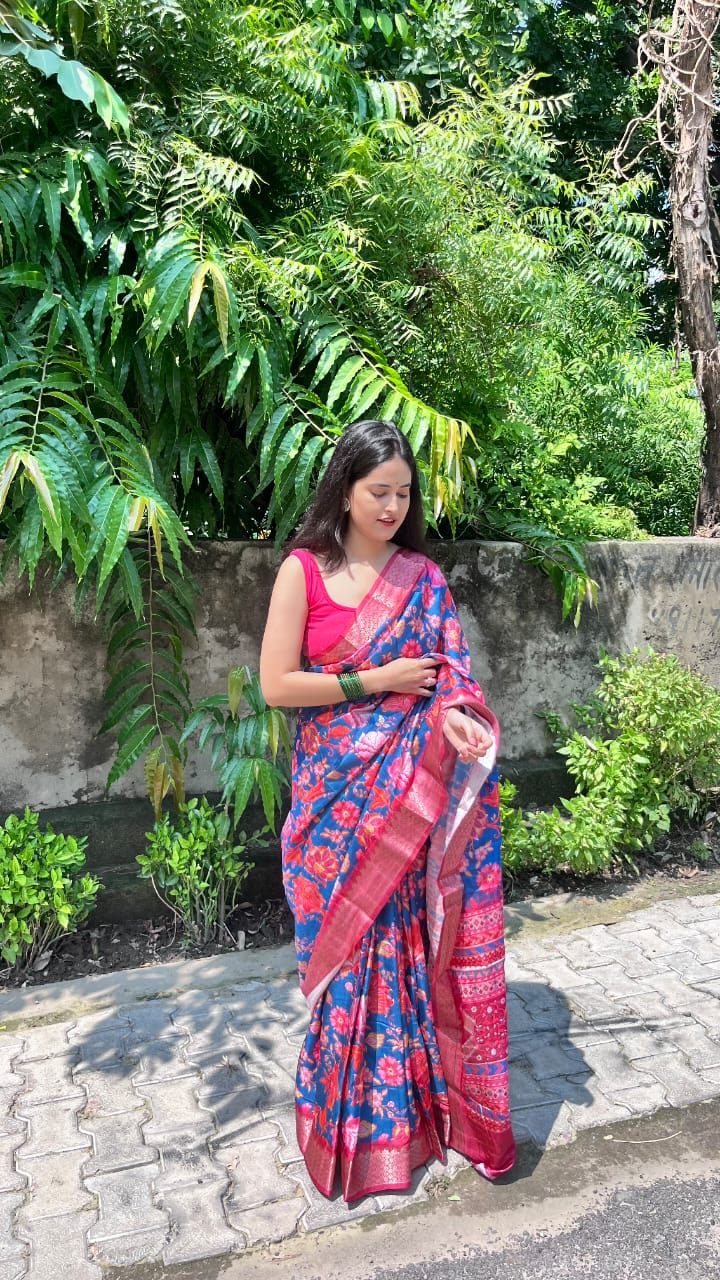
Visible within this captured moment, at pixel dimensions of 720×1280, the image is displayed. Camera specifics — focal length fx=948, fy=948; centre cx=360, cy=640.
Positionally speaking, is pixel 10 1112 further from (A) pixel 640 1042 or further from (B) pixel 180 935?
(A) pixel 640 1042

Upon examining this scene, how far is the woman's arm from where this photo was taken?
89.9 inches

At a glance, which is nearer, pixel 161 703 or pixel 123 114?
pixel 123 114

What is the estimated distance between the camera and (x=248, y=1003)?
10.3ft

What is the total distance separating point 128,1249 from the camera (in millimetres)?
2139

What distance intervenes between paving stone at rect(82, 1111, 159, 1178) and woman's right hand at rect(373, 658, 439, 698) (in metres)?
1.35

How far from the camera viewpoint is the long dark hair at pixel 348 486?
7.45 ft

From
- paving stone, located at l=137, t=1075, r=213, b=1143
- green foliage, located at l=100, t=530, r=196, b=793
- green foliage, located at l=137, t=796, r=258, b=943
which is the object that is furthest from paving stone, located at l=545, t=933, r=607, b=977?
green foliage, located at l=100, t=530, r=196, b=793

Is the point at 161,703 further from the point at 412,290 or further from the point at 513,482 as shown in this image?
the point at 513,482

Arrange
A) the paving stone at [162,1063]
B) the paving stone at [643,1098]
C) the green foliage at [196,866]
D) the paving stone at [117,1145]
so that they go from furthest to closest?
the green foliage at [196,866] < the paving stone at [162,1063] < the paving stone at [643,1098] < the paving stone at [117,1145]

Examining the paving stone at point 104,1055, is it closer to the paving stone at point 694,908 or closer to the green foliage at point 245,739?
the green foliage at point 245,739

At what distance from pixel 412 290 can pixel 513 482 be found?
52.7 inches

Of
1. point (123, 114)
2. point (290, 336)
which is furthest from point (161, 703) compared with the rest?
point (123, 114)

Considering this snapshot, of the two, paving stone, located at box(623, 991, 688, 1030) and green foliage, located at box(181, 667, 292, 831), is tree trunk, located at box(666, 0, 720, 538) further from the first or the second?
green foliage, located at box(181, 667, 292, 831)

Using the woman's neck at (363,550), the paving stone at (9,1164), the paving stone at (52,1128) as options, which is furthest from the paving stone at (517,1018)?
the woman's neck at (363,550)
